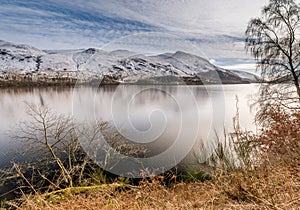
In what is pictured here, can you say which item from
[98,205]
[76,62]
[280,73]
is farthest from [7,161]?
[76,62]

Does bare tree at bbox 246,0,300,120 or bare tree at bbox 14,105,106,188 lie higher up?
bare tree at bbox 246,0,300,120

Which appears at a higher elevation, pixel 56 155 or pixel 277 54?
pixel 277 54

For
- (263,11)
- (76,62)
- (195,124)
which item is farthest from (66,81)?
(263,11)

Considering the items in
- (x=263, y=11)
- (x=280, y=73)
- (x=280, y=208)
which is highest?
(x=263, y=11)

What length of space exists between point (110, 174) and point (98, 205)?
9.88 meters

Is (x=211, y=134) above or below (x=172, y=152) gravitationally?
above

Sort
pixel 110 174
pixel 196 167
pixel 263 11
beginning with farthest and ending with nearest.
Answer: pixel 110 174 < pixel 196 167 < pixel 263 11

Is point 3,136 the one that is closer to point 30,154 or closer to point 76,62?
point 30,154

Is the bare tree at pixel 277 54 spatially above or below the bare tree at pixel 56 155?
above

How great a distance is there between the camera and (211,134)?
14.3 m

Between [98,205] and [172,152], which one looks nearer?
[98,205]

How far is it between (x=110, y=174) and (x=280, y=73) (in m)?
10.2

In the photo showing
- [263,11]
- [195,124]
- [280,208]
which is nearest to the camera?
[280,208]

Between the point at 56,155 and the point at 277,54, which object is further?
the point at 56,155
